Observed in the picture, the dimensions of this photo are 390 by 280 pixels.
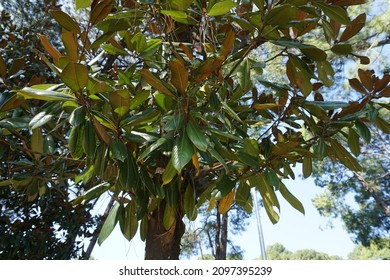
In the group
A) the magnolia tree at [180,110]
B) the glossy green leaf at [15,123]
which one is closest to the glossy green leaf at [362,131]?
the magnolia tree at [180,110]

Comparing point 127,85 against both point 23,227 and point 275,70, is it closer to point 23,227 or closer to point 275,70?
point 23,227

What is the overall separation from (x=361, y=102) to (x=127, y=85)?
0.74 m

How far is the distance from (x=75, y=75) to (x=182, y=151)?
296 millimetres

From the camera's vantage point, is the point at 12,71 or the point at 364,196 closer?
the point at 12,71

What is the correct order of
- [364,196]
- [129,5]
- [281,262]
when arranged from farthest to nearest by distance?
[364,196], [129,5], [281,262]

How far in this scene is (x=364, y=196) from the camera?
7.88m

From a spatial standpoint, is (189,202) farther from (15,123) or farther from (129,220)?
(15,123)

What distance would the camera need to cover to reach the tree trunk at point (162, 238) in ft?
4.09

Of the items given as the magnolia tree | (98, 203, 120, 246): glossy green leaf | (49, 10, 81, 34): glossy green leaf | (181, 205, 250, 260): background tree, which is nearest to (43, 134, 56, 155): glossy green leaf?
the magnolia tree

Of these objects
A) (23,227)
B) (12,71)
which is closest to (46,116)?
(12,71)

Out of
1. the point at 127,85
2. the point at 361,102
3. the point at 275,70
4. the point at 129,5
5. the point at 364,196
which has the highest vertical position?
the point at 275,70

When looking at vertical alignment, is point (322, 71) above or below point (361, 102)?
above

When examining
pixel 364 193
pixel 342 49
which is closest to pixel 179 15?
pixel 342 49

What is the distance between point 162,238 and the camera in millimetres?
1263
